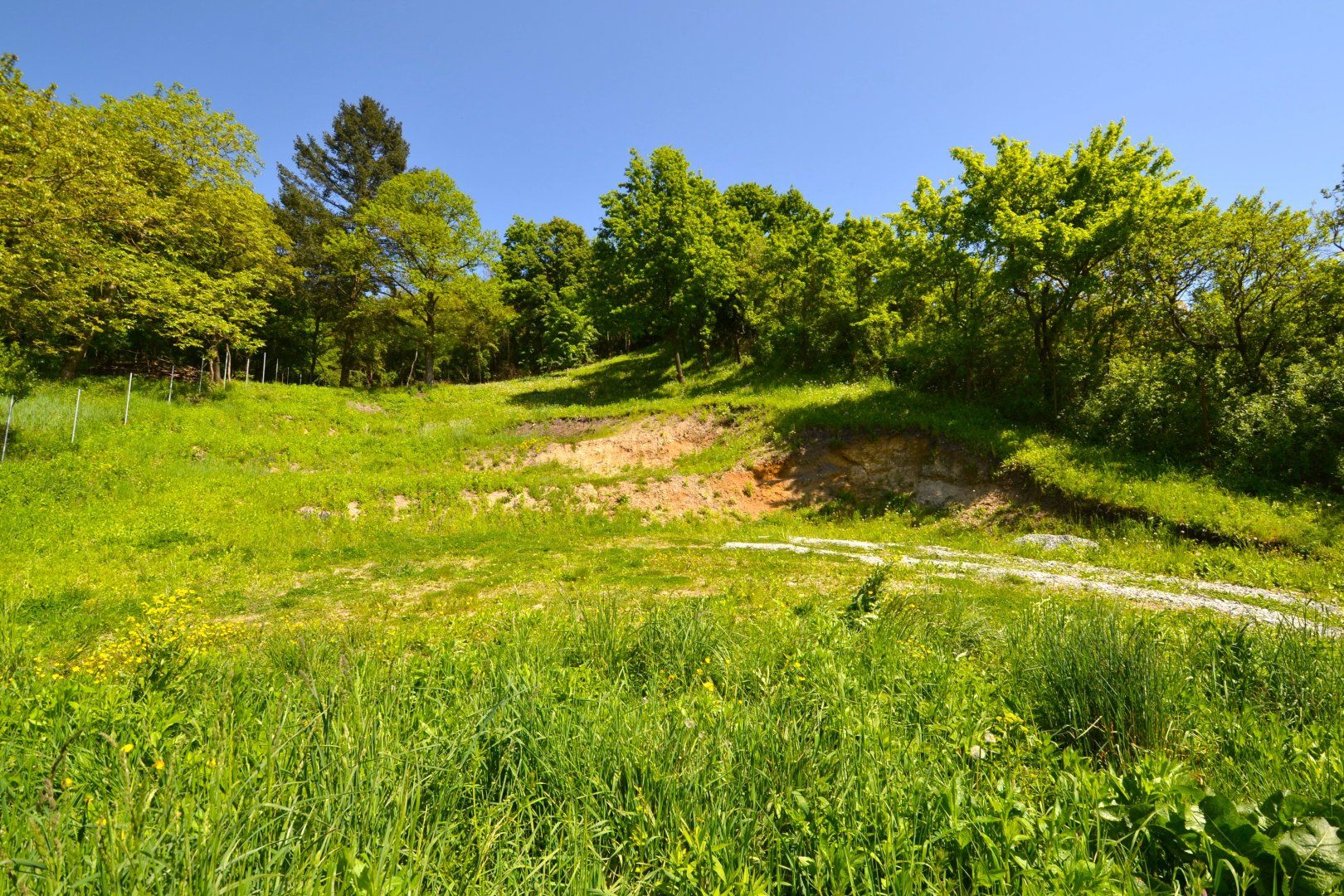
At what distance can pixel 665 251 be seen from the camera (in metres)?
31.3

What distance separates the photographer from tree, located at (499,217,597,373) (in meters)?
51.5

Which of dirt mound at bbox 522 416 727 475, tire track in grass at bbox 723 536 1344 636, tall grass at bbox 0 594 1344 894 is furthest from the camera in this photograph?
dirt mound at bbox 522 416 727 475

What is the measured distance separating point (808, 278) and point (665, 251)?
9128 millimetres

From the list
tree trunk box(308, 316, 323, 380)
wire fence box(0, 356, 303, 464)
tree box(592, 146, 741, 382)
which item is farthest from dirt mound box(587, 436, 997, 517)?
tree trunk box(308, 316, 323, 380)

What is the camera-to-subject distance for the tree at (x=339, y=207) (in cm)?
4159

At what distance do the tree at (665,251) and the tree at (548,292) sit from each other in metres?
18.2

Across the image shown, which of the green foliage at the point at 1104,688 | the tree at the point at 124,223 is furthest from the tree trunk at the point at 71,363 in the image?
the green foliage at the point at 1104,688

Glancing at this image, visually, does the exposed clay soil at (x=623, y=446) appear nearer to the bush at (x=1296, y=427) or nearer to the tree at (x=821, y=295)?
the tree at (x=821, y=295)

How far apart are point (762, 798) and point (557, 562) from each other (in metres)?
11.8

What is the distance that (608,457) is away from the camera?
82.4 ft

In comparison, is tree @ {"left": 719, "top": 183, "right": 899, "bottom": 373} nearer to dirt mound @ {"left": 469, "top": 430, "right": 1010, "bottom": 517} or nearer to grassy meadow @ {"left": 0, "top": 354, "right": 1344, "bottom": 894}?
dirt mound @ {"left": 469, "top": 430, "right": 1010, "bottom": 517}

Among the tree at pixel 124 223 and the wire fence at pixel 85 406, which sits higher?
the tree at pixel 124 223

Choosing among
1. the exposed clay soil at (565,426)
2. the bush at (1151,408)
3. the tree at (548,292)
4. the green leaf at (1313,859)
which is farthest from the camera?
the tree at (548,292)

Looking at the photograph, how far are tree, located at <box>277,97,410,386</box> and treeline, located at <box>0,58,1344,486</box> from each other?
1.47 feet
